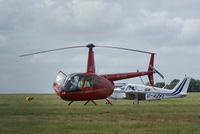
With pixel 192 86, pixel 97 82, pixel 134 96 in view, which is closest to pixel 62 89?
pixel 97 82

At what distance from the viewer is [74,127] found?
13.9m

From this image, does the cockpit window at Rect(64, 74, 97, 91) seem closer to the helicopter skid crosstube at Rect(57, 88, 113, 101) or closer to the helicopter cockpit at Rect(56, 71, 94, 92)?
the helicopter cockpit at Rect(56, 71, 94, 92)

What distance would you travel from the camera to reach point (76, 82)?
30172 millimetres

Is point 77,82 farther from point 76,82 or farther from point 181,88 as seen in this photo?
point 181,88

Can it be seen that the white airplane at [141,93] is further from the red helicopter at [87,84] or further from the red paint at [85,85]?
the red paint at [85,85]

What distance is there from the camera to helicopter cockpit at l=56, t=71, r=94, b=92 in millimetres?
30109

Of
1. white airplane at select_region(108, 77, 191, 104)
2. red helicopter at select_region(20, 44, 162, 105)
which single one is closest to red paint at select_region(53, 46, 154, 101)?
red helicopter at select_region(20, 44, 162, 105)

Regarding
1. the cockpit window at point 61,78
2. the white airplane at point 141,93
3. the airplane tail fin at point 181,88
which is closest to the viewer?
the cockpit window at point 61,78

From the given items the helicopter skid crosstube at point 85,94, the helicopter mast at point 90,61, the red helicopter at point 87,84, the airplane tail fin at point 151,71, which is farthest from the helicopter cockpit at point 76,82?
the airplane tail fin at point 151,71

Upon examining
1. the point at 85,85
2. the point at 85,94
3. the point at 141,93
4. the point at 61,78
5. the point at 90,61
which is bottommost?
the point at 141,93

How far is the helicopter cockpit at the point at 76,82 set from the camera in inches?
1185

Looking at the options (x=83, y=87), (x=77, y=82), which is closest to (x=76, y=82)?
(x=77, y=82)

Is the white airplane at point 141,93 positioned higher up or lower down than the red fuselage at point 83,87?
lower down

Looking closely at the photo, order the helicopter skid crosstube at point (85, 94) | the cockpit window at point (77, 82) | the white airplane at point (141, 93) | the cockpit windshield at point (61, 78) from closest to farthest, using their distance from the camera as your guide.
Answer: the cockpit window at point (77, 82) < the helicopter skid crosstube at point (85, 94) < the cockpit windshield at point (61, 78) < the white airplane at point (141, 93)
